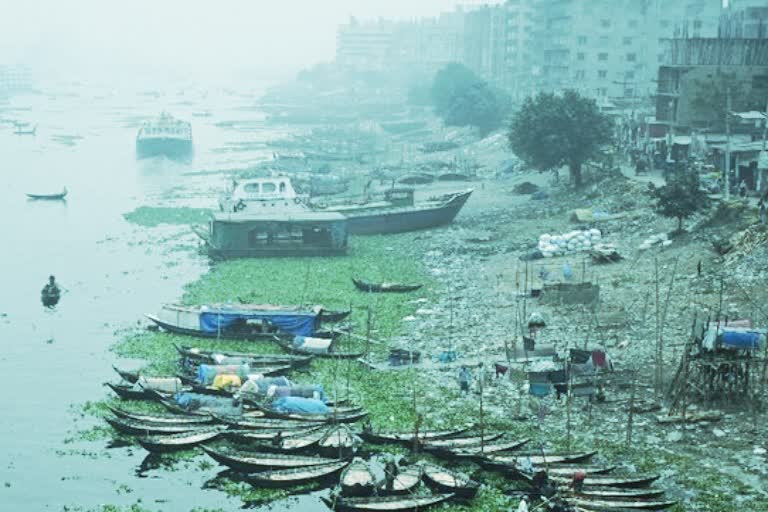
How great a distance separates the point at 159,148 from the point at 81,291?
52.4 metres

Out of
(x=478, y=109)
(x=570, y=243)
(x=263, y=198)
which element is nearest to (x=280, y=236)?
(x=263, y=198)

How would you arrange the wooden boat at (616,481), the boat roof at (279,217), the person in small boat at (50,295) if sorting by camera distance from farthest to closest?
the boat roof at (279,217) < the person in small boat at (50,295) < the wooden boat at (616,481)

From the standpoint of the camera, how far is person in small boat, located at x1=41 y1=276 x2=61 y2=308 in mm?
41438

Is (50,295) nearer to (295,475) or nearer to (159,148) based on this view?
(295,475)

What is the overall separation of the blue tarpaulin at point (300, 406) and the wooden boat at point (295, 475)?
3.27m

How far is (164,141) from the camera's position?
94.8m

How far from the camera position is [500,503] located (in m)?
22.5

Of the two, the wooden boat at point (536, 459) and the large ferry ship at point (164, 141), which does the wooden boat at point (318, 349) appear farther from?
the large ferry ship at point (164, 141)

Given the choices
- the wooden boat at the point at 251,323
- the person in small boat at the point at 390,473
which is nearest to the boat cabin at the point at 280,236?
the wooden boat at the point at 251,323

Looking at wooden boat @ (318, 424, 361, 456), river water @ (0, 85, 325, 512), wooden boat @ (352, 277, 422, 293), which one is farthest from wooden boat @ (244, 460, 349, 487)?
wooden boat @ (352, 277, 422, 293)

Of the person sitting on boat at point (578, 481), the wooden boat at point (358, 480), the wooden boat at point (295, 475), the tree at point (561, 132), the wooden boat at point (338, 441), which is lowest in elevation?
the wooden boat at point (295, 475)

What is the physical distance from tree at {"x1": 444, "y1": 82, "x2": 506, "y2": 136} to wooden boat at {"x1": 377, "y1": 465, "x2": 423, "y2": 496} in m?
70.8

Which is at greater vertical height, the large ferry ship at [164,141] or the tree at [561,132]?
the tree at [561,132]

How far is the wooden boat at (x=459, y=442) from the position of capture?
2455 cm
